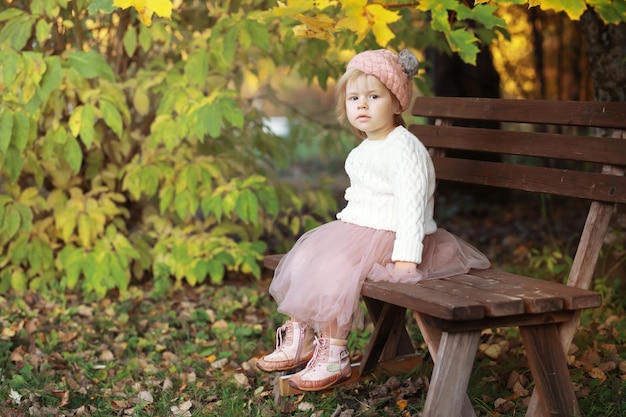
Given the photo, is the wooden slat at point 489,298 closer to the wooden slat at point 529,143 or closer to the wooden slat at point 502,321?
the wooden slat at point 502,321

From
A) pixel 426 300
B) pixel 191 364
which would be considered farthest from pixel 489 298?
pixel 191 364

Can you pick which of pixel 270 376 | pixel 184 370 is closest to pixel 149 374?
pixel 184 370

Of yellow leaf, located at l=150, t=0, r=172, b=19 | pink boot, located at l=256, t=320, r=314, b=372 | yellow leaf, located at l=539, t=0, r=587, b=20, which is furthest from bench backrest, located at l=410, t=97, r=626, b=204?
yellow leaf, located at l=150, t=0, r=172, b=19

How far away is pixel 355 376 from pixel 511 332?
Answer: 110cm

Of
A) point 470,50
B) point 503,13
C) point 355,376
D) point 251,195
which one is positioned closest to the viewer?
point 355,376

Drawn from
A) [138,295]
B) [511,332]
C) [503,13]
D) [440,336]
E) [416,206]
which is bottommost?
[138,295]

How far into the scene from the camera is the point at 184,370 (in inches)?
148

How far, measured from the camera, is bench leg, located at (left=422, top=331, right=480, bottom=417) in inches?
102

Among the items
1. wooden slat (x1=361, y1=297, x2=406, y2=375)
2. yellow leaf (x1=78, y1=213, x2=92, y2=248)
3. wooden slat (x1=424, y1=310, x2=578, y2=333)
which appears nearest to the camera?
wooden slat (x1=424, y1=310, x2=578, y2=333)

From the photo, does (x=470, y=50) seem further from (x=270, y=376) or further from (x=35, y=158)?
(x=35, y=158)

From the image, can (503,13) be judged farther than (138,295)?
Yes

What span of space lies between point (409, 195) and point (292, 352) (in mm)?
751

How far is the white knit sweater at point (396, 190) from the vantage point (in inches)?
112

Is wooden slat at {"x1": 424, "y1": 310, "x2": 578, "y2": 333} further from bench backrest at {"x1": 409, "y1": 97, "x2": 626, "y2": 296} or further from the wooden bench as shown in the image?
bench backrest at {"x1": 409, "y1": 97, "x2": 626, "y2": 296}
